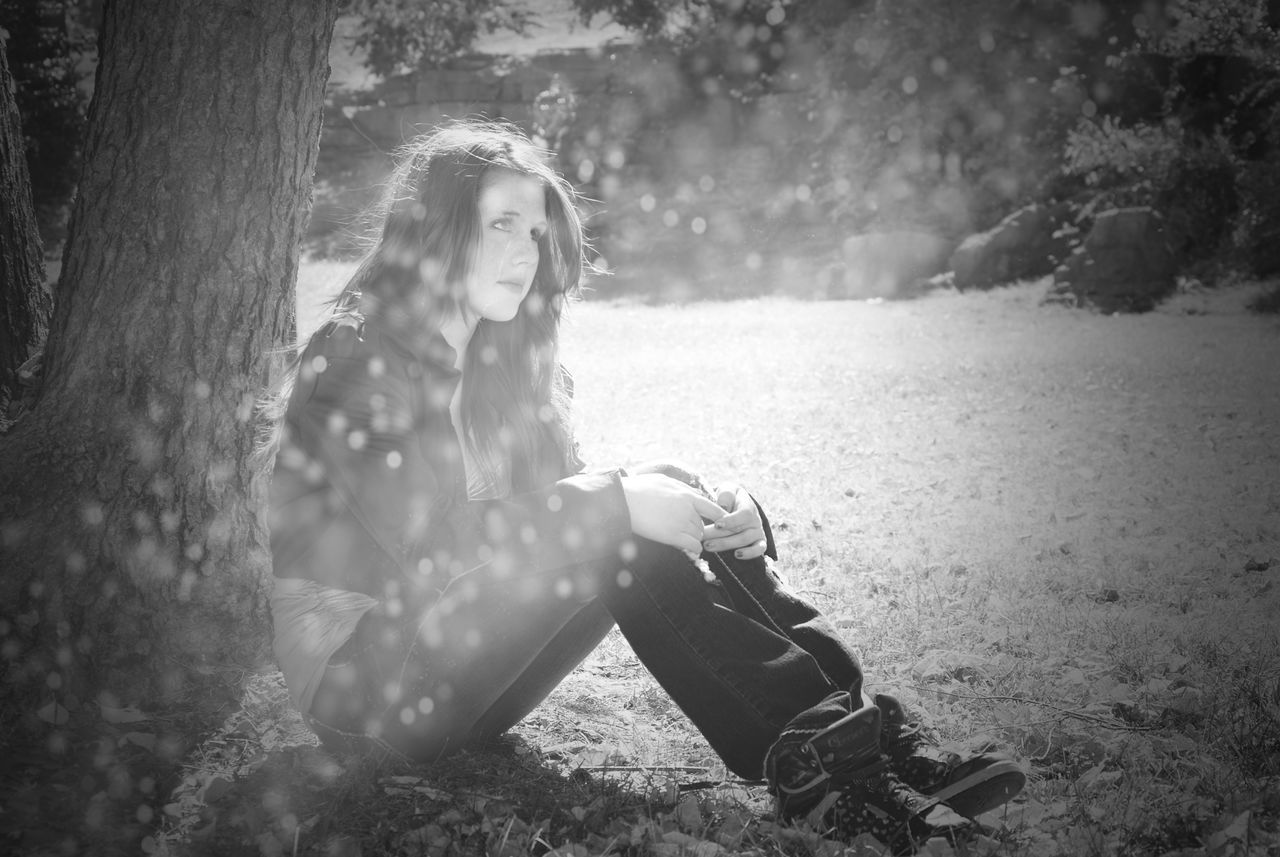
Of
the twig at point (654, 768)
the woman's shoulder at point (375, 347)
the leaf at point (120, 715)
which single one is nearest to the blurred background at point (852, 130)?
the leaf at point (120, 715)

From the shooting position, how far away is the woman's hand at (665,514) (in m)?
2.24

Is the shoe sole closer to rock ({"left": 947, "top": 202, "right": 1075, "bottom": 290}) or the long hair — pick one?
the long hair

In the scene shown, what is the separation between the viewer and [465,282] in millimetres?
2711

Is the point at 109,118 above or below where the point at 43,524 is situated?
above

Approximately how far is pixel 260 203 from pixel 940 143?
69.0 ft

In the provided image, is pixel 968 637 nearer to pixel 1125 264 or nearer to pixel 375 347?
pixel 375 347

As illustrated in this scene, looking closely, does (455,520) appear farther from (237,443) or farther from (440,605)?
(237,443)

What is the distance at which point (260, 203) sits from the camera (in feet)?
9.37

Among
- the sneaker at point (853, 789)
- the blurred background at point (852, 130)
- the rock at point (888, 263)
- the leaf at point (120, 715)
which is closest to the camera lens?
the sneaker at point (853, 789)

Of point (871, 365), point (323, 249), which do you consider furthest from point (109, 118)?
point (323, 249)

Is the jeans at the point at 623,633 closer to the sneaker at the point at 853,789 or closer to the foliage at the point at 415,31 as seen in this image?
the sneaker at the point at 853,789

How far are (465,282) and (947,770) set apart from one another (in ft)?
6.57

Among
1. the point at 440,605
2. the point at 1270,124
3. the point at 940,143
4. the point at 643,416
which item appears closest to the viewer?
the point at 440,605

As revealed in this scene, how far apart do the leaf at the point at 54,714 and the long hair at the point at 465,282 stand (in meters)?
1.43
